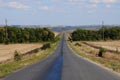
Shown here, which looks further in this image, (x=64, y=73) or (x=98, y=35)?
(x=98, y=35)

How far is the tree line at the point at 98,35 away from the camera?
490ft

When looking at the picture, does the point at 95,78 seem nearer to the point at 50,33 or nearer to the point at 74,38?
the point at 50,33

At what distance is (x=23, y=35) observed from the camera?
137 meters

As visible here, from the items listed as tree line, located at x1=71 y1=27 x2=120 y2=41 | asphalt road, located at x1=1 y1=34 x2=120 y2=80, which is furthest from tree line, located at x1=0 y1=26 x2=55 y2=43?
asphalt road, located at x1=1 y1=34 x2=120 y2=80

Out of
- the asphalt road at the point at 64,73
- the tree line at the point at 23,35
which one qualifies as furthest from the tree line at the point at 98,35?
the asphalt road at the point at 64,73

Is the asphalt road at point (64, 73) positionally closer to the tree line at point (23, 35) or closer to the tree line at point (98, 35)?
the tree line at point (23, 35)

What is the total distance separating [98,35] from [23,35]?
3647 cm

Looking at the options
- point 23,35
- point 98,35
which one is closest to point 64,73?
point 23,35

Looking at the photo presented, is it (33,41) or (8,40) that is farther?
(33,41)

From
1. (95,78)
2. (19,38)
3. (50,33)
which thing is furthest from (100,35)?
(95,78)

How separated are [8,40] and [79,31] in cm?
3967

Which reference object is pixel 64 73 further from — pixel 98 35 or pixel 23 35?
pixel 98 35

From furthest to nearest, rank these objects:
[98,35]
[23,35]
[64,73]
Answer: [98,35], [23,35], [64,73]

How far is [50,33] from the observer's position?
145 m
